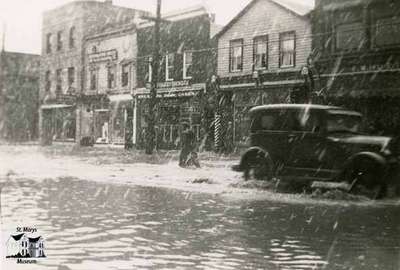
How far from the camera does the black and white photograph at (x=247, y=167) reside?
538 cm

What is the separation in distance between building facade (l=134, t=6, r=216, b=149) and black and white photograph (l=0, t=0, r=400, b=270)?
89mm

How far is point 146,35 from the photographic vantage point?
81.5ft

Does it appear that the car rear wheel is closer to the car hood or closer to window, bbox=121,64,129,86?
the car hood

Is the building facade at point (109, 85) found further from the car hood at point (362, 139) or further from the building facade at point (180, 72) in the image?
the car hood at point (362, 139)

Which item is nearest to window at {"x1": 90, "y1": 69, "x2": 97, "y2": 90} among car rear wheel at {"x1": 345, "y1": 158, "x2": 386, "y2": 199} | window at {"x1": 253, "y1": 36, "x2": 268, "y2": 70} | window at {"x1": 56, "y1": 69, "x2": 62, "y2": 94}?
window at {"x1": 56, "y1": 69, "x2": 62, "y2": 94}

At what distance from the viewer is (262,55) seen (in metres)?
14.1

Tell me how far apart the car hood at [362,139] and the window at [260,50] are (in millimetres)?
4641

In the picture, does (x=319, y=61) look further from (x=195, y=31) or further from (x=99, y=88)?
(x=99, y=88)

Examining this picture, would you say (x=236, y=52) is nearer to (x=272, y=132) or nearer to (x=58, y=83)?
(x=272, y=132)

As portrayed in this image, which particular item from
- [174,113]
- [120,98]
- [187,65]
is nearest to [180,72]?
[187,65]

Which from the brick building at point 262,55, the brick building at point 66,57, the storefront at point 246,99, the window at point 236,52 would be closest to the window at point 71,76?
the brick building at point 66,57

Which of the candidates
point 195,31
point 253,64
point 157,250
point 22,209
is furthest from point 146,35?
point 157,250

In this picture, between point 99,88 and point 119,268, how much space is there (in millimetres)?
23971

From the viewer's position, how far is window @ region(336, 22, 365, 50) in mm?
11102
